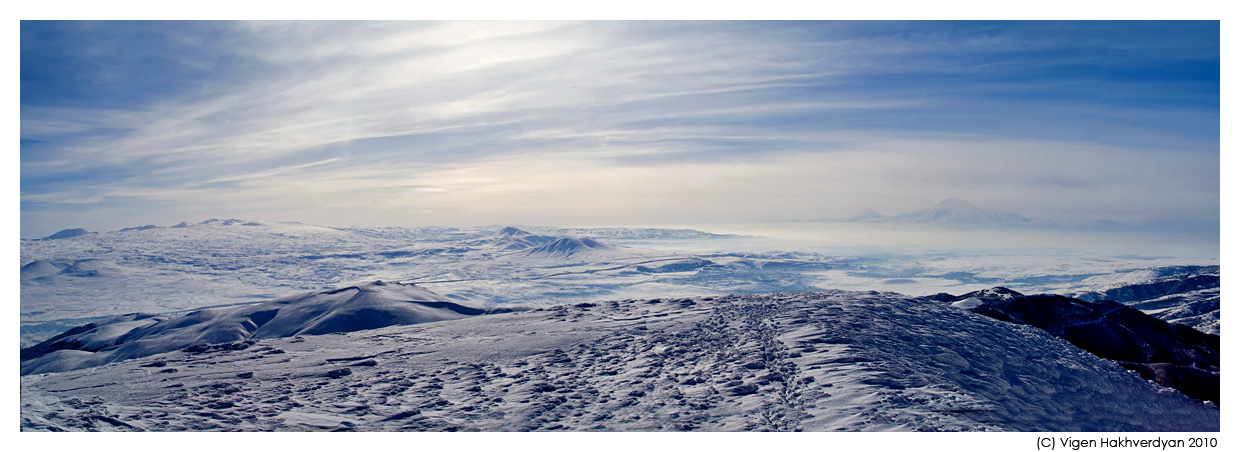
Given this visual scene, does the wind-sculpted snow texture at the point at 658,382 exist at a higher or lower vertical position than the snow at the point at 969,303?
lower

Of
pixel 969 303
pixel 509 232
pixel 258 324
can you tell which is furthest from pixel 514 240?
pixel 969 303

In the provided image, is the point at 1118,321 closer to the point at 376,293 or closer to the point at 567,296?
the point at 376,293

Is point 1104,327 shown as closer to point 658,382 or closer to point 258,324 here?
point 658,382

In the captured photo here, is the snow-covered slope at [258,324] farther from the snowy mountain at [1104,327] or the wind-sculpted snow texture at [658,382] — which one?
the snowy mountain at [1104,327]

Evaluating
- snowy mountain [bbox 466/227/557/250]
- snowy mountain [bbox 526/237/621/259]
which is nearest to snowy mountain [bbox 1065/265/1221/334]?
snowy mountain [bbox 526/237/621/259]

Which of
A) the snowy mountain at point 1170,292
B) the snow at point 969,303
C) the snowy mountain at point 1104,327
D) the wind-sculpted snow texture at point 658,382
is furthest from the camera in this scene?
the snowy mountain at point 1170,292

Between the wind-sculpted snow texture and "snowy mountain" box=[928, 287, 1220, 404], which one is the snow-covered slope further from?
"snowy mountain" box=[928, 287, 1220, 404]

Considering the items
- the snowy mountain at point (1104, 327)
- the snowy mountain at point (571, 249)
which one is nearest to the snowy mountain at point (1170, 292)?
the snowy mountain at point (1104, 327)
